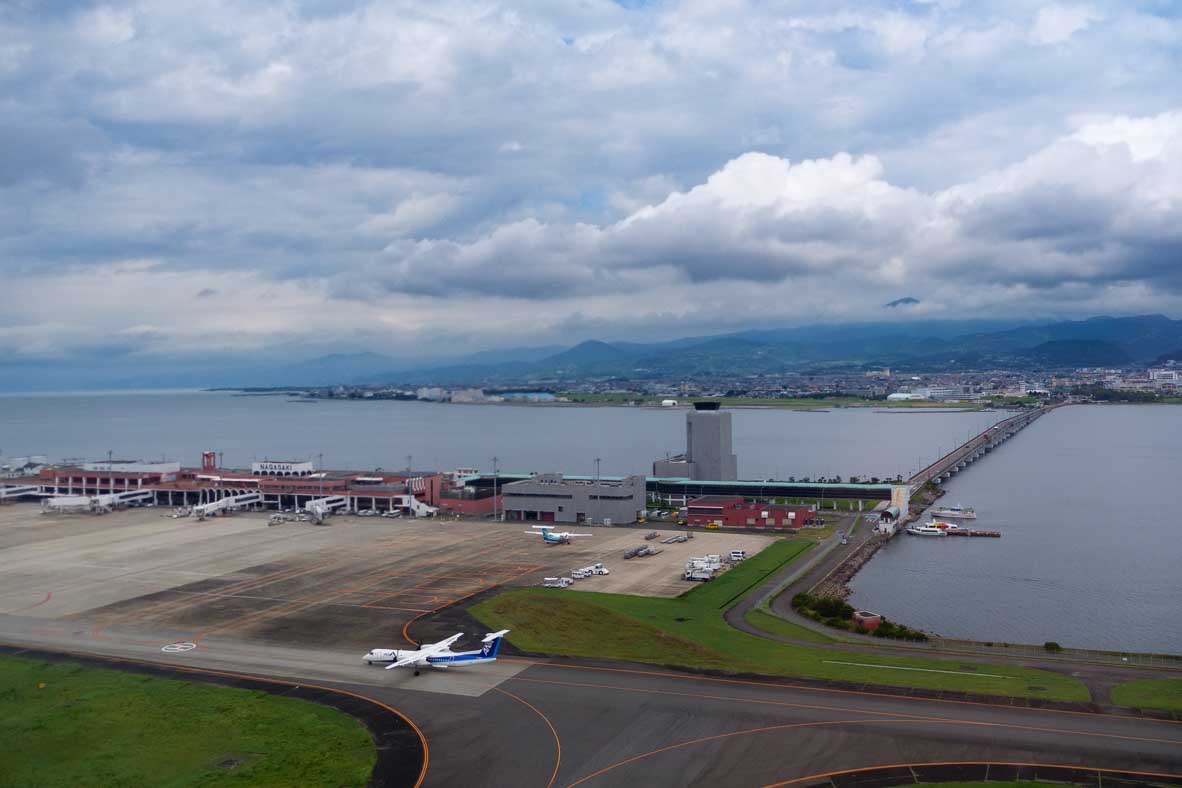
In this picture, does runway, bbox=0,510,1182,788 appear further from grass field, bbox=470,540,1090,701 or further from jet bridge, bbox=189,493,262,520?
jet bridge, bbox=189,493,262,520

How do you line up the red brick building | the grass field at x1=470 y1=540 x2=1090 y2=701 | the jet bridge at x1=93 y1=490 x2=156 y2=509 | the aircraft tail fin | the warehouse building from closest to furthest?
the grass field at x1=470 y1=540 x2=1090 y2=701 < the aircraft tail fin < the red brick building < the warehouse building < the jet bridge at x1=93 y1=490 x2=156 y2=509

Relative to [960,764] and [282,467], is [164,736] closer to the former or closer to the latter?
[960,764]

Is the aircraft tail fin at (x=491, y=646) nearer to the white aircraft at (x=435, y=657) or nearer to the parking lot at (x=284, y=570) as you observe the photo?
the white aircraft at (x=435, y=657)

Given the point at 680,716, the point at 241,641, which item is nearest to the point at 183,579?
the point at 241,641

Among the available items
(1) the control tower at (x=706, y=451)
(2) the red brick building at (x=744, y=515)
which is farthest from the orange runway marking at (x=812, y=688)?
(1) the control tower at (x=706, y=451)

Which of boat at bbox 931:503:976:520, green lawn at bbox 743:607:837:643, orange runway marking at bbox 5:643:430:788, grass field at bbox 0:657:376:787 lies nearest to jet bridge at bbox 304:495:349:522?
orange runway marking at bbox 5:643:430:788

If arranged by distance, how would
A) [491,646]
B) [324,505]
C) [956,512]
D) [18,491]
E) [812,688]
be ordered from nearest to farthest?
[812,688] → [491,646] → [324,505] → [956,512] → [18,491]

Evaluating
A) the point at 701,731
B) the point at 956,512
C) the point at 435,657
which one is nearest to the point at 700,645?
the point at 701,731
